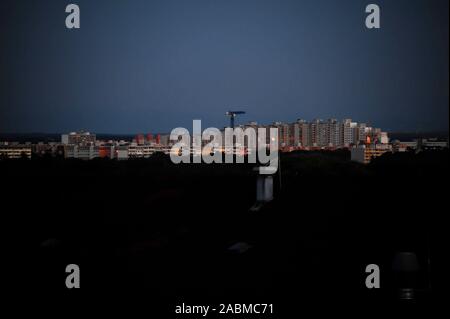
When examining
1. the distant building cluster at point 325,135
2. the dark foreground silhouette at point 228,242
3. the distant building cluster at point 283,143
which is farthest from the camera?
the distant building cluster at point 325,135

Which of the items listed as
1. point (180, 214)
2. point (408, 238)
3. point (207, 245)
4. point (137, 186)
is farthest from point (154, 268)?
point (137, 186)

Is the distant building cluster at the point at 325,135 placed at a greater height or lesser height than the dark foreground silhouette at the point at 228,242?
greater

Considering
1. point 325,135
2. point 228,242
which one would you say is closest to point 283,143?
point 325,135

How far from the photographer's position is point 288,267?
20.6 feet

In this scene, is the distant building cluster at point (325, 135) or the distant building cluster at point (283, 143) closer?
the distant building cluster at point (283, 143)

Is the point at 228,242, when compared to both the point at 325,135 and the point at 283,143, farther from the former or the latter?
the point at 325,135

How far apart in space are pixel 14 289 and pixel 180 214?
3.51m

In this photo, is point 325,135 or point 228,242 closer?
point 228,242

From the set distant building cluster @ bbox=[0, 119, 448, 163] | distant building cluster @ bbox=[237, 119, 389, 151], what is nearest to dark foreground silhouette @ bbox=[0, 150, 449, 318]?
distant building cluster @ bbox=[0, 119, 448, 163]

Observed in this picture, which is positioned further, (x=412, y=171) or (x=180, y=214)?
(x=412, y=171)

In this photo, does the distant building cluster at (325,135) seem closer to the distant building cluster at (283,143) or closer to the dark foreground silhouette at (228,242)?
the distant building cluster at (283,143)

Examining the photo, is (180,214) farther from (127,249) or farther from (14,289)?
(14,289)

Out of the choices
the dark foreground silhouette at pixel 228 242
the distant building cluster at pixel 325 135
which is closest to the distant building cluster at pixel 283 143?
the distant building cluster at pixel 325 135
